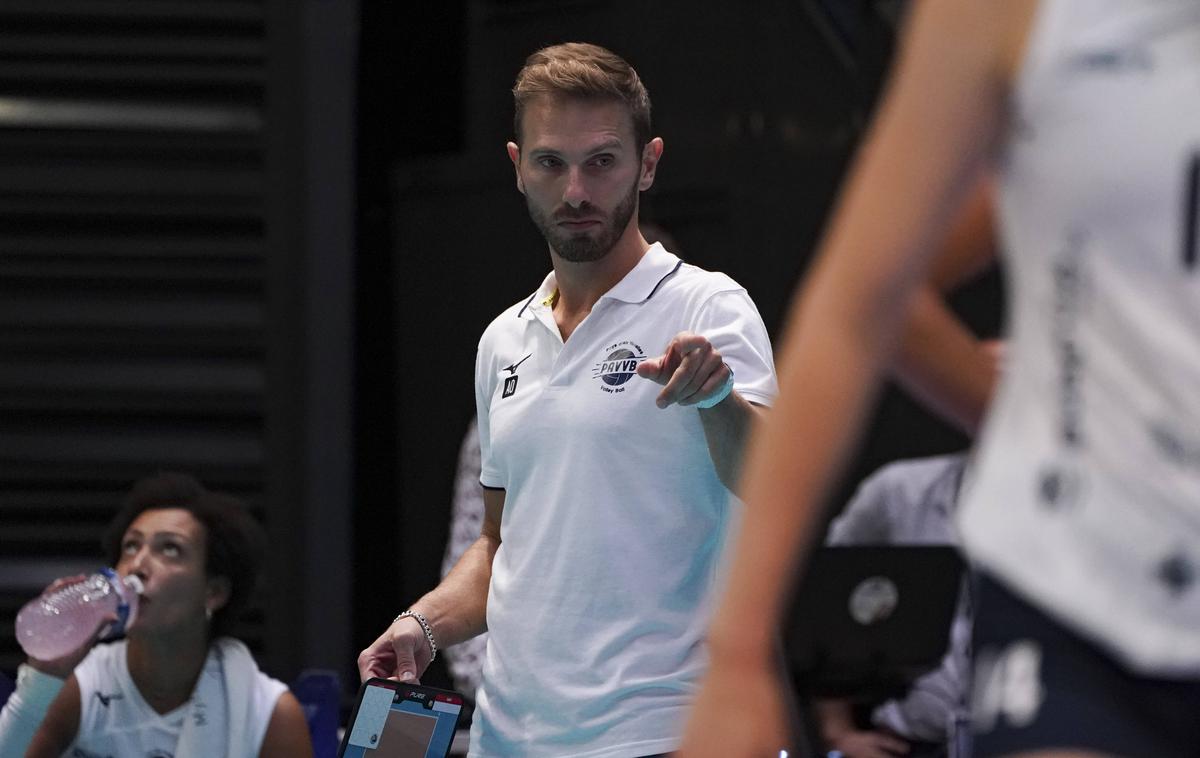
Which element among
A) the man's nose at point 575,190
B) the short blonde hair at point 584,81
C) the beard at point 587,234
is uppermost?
the short blonde hair at point 584,81

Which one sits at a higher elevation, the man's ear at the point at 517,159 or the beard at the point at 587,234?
the man's ear at the point at 517,159

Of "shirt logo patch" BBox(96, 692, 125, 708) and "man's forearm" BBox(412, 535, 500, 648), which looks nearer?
"man's forearm" BBox(412, 535, 500, 648)

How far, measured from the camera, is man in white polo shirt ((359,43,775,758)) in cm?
277

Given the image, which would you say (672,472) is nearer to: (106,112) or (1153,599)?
(1153,599)

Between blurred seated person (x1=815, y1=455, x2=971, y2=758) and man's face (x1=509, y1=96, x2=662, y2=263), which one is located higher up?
man's face (x1=509, y1=96, x2=662, y2=263)

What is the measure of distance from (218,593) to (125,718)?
1.39 ft

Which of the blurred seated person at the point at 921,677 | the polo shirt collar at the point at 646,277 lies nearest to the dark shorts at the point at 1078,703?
the polo shirt collar at the point at 646,277

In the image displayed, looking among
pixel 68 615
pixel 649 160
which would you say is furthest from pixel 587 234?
pixel 68 615

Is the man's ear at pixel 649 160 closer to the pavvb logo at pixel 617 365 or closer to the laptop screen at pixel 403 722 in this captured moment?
the pavvb logo at pixel 617 365

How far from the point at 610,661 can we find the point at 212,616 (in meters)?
2.05

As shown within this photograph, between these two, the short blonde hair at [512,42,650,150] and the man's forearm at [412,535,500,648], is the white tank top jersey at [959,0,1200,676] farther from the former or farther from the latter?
the man's forearm at [412,535,500,648]

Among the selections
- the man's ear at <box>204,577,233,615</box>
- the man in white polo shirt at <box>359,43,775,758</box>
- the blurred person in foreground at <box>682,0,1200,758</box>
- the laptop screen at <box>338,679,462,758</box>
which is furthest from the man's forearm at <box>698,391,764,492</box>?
the man's ear at <box>204,577,233,615</box>

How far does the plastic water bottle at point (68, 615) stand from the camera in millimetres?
3992

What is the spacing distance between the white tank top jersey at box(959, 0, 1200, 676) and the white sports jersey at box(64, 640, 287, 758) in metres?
3.28
